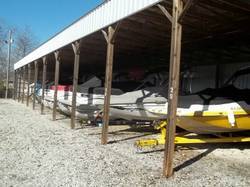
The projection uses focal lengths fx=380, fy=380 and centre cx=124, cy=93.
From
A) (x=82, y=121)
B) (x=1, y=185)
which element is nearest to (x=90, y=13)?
(x=82, y=121)

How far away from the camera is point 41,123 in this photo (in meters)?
14.1

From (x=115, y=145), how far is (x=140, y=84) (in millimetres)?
5729

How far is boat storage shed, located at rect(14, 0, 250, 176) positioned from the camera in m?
6.62

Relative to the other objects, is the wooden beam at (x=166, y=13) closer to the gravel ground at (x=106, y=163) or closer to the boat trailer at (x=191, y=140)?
the gravel ground at (x=106, y=163)

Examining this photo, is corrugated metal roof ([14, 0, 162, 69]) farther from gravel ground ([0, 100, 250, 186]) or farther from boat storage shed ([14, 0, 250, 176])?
gravel ground ([0, 100, 250, 186])

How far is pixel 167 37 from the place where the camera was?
1149cm

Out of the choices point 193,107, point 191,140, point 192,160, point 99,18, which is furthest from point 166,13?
point 99,18

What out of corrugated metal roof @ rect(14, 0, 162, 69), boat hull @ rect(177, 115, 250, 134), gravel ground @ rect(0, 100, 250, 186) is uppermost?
corrugated metal roof @ rect(14, 0, 162, 69)

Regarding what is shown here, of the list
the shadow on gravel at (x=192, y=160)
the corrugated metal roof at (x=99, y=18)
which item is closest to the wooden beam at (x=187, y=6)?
the corrugated metal roof at (x=99, y=18)

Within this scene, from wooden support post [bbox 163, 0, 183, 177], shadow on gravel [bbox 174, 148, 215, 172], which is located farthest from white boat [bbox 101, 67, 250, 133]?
wooden support post [bbox 163, 0, 183, 177]

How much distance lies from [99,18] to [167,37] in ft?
7.66

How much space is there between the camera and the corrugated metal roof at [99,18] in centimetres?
813

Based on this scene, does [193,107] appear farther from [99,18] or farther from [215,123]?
[99,18]

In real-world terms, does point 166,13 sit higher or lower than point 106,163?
higher
